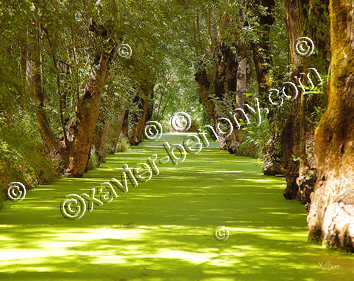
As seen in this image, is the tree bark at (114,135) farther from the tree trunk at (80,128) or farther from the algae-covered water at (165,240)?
the algae-covered water at (165,240)

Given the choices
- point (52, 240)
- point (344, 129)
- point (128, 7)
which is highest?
point (128, 7)

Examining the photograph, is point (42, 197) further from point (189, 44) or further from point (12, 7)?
point (189, 44)

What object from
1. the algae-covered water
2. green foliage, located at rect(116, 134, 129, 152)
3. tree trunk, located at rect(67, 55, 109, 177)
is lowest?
the algae-covered water

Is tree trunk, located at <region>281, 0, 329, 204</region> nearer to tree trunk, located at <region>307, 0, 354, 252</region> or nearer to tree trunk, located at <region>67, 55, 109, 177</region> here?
tree trunk, located at <region>307, 0, 354, 252</region>

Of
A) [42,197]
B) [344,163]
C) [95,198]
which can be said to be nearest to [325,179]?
[344,163]

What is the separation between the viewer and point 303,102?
15.3ft

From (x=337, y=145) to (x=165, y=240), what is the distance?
1.50 metres

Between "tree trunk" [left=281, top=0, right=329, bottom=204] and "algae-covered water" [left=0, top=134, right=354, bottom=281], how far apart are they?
328 mm

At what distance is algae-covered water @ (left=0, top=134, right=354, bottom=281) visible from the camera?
2.48m

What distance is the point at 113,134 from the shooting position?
42.7ft

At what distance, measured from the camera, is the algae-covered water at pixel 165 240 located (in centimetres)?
248

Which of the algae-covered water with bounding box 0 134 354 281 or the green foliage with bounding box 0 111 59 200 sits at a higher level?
the green foliage with bounding box 0 111 59 200

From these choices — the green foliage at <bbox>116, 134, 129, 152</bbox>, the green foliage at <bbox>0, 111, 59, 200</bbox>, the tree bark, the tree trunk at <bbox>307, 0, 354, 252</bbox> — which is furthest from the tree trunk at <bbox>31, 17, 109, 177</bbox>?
the green foliage at <bbox>116, 134, 129, 152</bbox>

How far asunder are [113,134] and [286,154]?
27.3 feet
